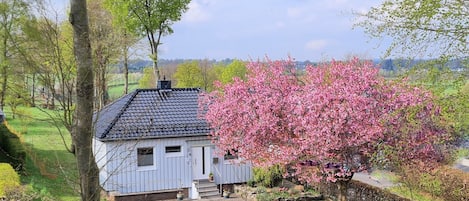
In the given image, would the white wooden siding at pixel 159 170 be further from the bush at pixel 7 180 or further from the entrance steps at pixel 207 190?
the bush at pixel 7 180

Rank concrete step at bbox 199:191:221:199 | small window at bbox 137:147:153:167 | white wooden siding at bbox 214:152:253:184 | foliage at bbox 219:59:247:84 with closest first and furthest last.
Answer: small window at bbox 137:147:153:167 < concrete step at bbox 199:191:221:199 < white wooden siding at bbox 214:152:253:184 < foliage at bbox 219:59:247:84

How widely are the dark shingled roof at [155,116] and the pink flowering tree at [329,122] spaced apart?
3569 mm

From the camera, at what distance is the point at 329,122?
13.7 metres

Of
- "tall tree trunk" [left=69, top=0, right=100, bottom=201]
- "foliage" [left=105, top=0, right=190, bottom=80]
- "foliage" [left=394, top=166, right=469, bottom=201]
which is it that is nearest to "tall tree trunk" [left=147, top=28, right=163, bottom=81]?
"foliage" [left=105, top=0, right=190, bottom=80]

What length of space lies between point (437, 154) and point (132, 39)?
24.2m

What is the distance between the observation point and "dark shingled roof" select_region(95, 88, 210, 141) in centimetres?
1856

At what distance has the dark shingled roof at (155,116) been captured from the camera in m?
18.6

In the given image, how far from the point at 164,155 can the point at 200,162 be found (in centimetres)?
161

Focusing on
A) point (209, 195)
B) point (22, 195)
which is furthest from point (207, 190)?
point (22, 195)

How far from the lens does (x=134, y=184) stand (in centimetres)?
1869

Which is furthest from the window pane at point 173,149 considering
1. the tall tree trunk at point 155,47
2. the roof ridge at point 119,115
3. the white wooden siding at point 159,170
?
the tall tree trunk at point 155,47

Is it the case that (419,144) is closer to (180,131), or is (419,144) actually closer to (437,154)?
(437,154)

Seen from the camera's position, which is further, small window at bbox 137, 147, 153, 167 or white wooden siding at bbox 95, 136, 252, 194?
small window at bbox 137, 147, 153, 167

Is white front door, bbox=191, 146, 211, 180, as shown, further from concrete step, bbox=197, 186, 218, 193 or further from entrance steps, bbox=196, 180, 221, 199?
concrete step, bbox=197, 186, 218, 193
